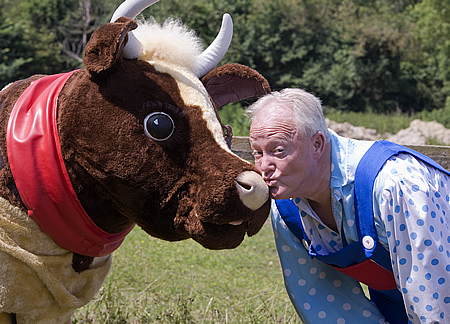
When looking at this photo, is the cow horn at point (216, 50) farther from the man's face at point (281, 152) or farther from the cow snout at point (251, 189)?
the cow snout at point (251, 189)

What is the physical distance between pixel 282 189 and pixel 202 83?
58 centimetres

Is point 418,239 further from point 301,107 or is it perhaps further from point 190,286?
point 190,286

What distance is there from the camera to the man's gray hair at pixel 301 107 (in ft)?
6.10

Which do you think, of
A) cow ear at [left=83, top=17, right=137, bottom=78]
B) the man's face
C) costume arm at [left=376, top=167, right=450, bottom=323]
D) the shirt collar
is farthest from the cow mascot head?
costume arm at [left=376, top=167, right=450, bottom=323]

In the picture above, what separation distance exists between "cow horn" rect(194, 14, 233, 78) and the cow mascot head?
0.43 ft

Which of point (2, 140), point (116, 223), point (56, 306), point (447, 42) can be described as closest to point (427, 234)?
point (116, 223)

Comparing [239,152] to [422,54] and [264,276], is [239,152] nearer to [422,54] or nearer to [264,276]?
[264,276]

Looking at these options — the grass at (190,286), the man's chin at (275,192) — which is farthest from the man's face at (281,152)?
the grass at (190,286)

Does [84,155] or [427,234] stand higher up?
[84,155]

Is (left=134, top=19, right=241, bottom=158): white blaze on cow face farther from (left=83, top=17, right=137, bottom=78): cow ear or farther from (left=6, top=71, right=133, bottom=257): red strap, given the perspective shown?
(left=6, top=71, right=133, bottom=257): red strap

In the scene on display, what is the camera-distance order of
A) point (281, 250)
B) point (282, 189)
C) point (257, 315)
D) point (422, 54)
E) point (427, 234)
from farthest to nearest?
point (422, 54) < point (257, 315) < point (281, 250) < point (282, 189) < point (427, 234)

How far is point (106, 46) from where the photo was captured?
170 cm

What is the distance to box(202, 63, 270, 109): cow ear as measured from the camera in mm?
2062

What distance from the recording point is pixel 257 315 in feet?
11.1
